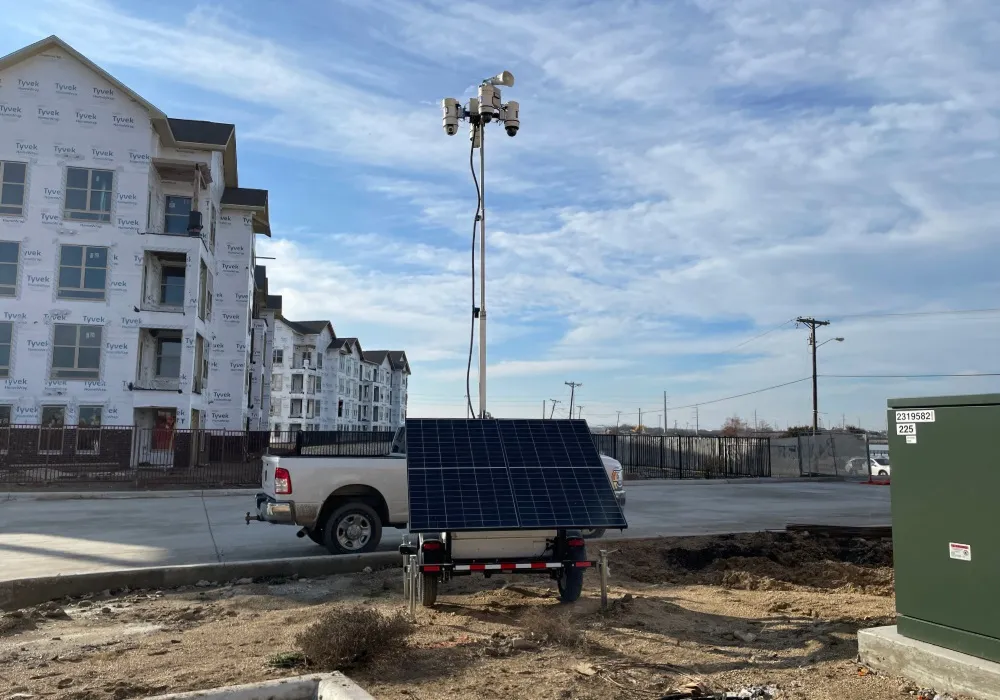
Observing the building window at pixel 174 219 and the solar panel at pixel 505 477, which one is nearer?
the solar panel at pixel 505 477

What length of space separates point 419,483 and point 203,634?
2238mm

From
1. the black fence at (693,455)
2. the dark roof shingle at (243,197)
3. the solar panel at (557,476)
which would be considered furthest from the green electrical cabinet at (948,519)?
the dark roof shingle at (243,197)

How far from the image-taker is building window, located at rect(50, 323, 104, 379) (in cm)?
3009

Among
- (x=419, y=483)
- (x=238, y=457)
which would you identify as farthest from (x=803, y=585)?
(x=238, y=457)

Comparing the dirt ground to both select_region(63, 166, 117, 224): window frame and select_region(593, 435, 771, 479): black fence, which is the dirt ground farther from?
select_region(63, 166, 117, 224): window frame

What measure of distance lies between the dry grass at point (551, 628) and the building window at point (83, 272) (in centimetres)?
2931

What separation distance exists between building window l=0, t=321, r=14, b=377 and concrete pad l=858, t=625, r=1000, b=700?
32.6 m

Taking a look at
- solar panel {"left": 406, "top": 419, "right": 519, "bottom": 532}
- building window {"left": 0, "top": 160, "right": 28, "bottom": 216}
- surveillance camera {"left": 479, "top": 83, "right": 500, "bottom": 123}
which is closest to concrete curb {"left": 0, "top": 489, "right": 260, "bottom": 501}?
building window {"left": 0, "top": 160, "right": 28, "bottom": 216}

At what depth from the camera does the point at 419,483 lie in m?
7.21

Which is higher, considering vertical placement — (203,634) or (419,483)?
(419,483)

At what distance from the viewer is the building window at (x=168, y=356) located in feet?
111

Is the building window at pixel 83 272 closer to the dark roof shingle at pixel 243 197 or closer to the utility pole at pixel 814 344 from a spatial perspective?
the dark roof shingle at pixel 243 197

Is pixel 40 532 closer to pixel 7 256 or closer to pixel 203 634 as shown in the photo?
pixel 203 634

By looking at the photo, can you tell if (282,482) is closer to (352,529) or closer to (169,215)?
(352,529)
